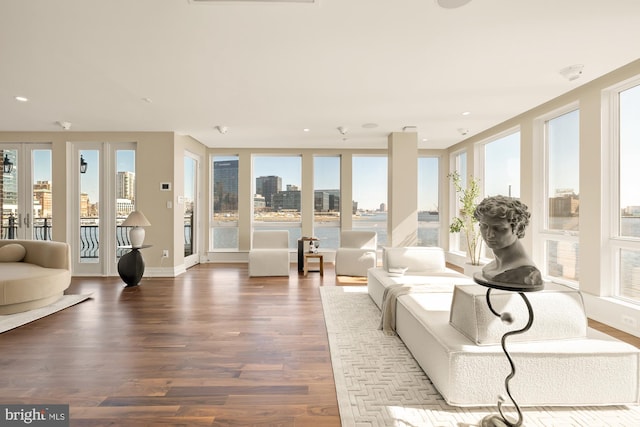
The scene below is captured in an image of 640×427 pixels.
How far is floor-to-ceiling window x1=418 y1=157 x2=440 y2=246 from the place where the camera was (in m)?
7.58

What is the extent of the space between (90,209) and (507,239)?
21.8ft

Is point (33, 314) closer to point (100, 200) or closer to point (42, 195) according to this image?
point (100, 200)

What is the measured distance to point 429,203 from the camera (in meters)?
7.60

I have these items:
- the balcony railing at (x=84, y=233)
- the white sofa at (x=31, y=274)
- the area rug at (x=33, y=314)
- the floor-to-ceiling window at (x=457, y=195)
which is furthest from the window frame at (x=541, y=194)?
the balcony railing at (x=84, y=233)

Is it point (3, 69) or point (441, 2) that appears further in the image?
point (3, 69)

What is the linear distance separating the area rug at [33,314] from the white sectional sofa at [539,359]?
401 centimetres

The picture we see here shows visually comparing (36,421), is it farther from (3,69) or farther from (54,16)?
(3,69)

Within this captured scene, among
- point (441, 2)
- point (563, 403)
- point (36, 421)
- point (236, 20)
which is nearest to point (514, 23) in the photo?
point (441, 2)

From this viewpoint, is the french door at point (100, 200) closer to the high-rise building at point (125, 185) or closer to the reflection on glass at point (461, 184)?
the high-rise building at point (125, 185)

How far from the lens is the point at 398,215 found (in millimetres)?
5773

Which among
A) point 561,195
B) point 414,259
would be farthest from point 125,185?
point 561,195

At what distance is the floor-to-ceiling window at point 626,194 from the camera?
3.25 meters

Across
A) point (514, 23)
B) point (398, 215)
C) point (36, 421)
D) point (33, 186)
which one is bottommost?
point (36, 421)

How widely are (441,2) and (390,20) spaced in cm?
36
